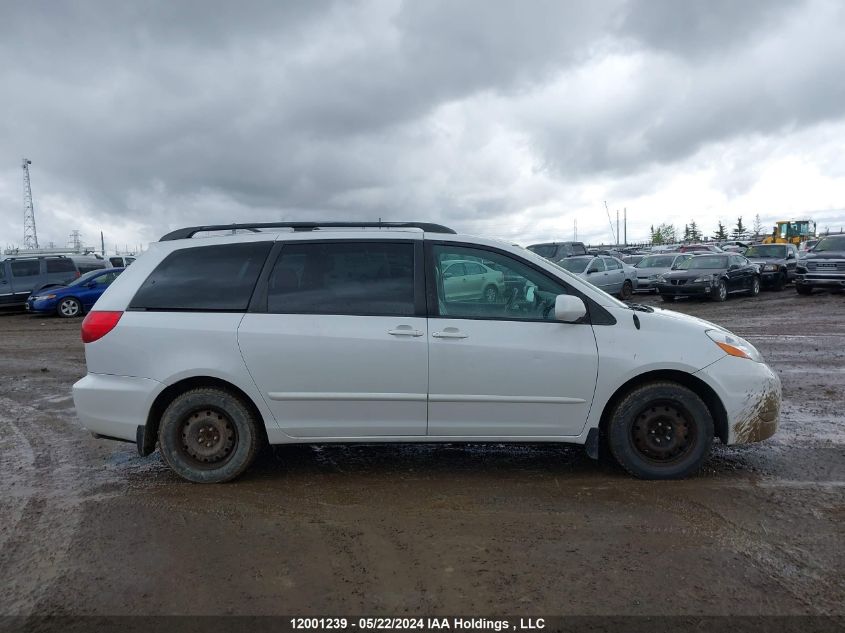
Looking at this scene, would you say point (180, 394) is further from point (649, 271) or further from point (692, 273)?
point (649, 271)

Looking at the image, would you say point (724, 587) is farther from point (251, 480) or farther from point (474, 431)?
point (251, 480)

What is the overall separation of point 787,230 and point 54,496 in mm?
62409

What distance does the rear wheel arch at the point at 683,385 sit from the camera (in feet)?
14.9

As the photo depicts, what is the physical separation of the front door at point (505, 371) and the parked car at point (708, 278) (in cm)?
1788

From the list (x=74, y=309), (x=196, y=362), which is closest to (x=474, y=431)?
(x=196, y=362)

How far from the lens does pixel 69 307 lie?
64.2 ft

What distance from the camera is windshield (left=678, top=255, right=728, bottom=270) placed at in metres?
21.4

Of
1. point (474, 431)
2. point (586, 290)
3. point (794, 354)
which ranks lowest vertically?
point (794, 354)

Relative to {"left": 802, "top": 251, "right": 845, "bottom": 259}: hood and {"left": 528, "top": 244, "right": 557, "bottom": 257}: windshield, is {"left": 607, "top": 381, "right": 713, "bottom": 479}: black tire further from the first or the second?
{"left": 528, "top": 244, "right": 557, "bottom": 257}: windshield

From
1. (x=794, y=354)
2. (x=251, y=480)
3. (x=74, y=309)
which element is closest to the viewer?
(x=251, y=480)

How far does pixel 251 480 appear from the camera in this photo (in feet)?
15.7

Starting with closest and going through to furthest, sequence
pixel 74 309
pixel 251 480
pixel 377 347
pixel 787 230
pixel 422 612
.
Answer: pixel 422 612 → pixel 377 347 → pixel 251 480 → pixel 74 309 → pixel 787 230

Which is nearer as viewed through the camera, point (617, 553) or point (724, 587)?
point (724, 587)

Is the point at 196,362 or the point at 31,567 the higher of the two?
the point at 196,362
